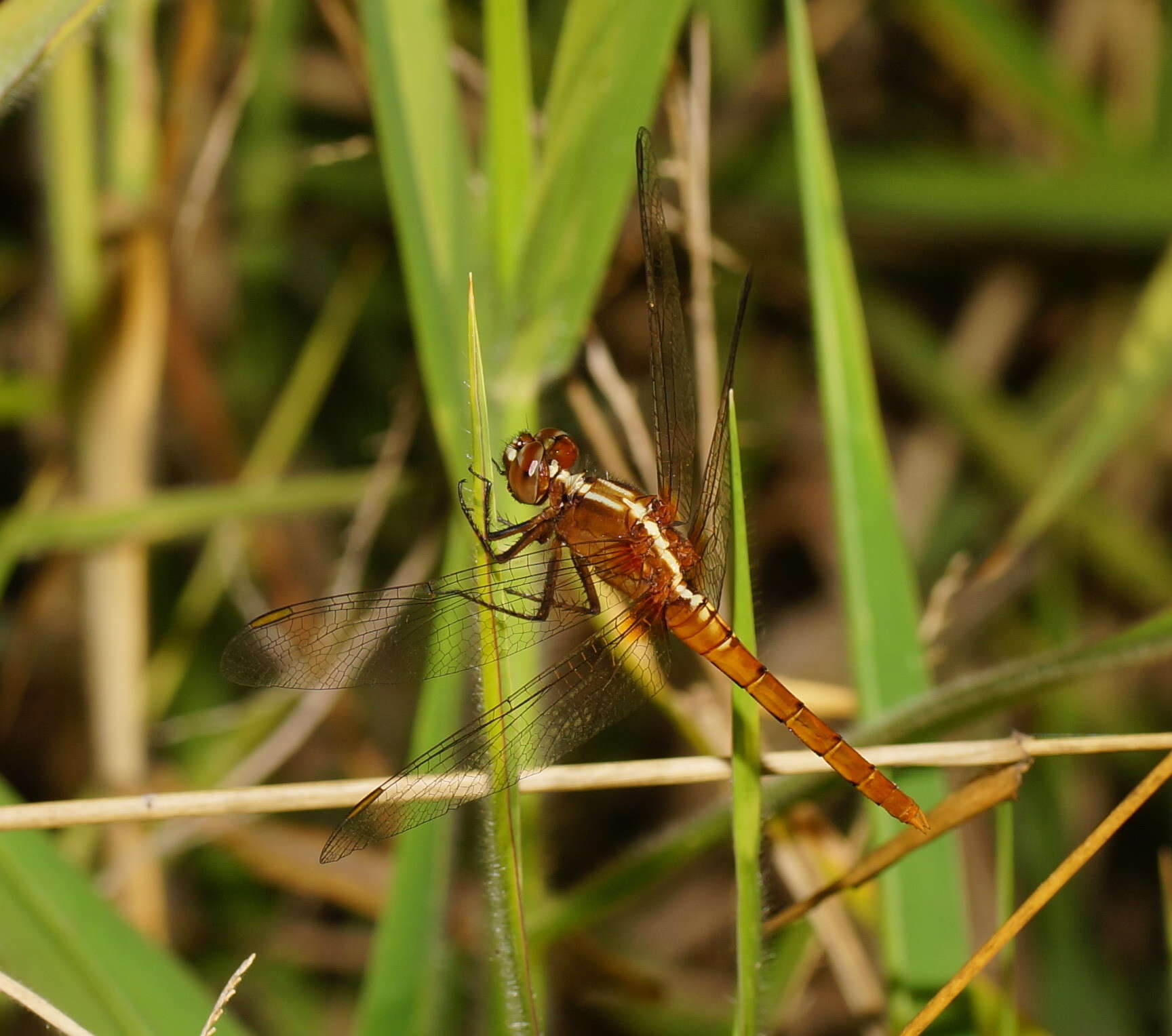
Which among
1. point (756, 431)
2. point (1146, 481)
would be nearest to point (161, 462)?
point (756, 431)

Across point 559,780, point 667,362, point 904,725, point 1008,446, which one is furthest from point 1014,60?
point 559,780

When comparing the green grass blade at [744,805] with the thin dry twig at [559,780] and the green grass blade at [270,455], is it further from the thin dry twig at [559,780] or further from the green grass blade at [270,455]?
the green grass blade at [270,455]

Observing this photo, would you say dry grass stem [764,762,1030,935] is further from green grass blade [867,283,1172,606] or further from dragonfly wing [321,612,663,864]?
green grass blade [867,283,1172,606]

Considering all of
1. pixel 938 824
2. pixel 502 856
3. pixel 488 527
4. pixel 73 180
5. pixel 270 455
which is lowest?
pixel 938 824

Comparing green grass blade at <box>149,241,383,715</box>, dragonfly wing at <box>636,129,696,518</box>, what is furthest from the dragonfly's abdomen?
green grass blade at <box>149,241,383,715</box>

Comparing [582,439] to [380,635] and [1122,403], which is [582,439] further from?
[1122,403]

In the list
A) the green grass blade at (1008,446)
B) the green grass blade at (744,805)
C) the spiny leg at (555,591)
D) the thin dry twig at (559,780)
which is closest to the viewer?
the green grass blade at (744,805)

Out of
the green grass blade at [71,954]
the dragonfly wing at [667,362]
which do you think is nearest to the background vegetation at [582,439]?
the green grass blade at [71,954]
